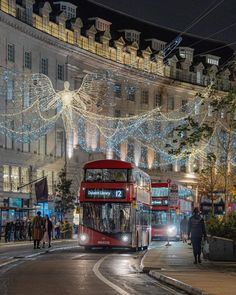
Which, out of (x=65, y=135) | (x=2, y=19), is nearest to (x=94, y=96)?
(x=65, y=135)

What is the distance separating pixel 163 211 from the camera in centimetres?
5759

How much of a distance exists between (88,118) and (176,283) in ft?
187

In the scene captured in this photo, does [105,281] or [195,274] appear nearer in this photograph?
[105,281]

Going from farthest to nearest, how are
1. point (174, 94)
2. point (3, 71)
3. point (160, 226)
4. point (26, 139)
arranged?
point (174, 94), point (26, 139), point (3, 71), point (160, 226)

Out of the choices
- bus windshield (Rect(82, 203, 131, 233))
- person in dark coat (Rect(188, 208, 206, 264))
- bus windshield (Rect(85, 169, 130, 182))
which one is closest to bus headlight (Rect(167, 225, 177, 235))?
bus windshield (Rect(82, 203, 131, 233))

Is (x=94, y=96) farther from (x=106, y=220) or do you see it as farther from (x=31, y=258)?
(x=31, y=258)

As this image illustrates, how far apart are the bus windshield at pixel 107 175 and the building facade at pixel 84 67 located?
13545mm

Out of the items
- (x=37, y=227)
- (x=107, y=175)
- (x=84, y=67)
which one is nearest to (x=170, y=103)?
(x=84, y=67)

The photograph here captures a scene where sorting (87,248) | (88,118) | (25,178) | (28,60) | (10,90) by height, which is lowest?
(87,248)

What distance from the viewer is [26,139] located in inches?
2675

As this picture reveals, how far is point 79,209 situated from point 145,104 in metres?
52.7

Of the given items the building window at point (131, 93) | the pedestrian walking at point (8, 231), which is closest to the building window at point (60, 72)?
the building window at point (131, 93)

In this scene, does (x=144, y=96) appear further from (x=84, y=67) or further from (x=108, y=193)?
(x=108, y=193)

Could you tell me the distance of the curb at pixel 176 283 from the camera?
17541mm
